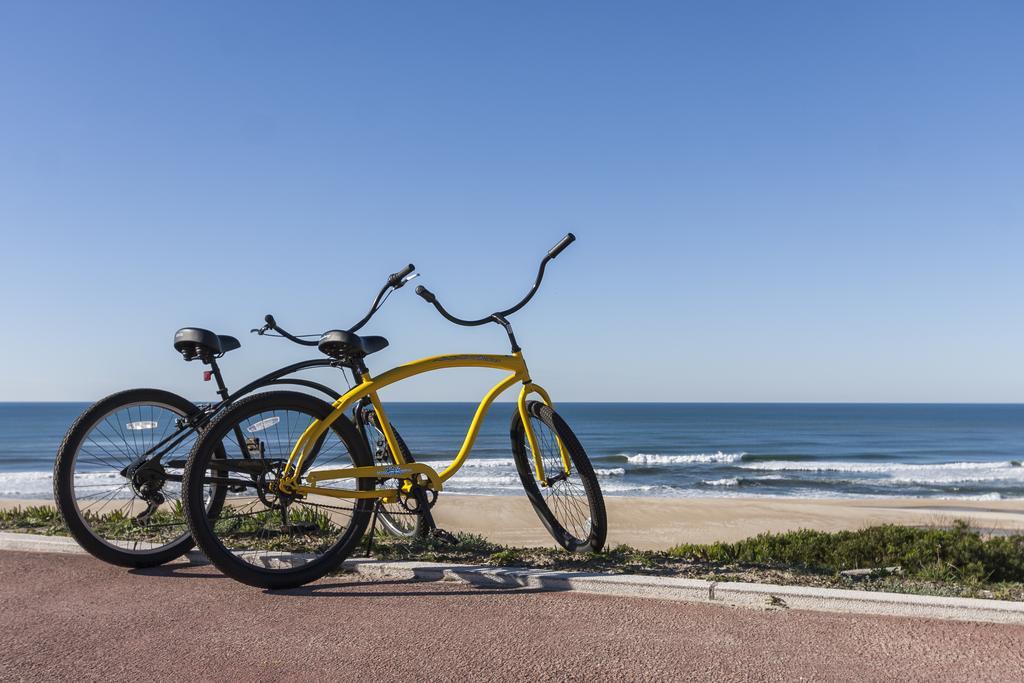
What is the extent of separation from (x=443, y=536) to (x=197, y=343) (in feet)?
6.21

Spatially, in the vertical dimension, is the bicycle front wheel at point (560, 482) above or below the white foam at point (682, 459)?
above

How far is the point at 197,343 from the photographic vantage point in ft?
15.9

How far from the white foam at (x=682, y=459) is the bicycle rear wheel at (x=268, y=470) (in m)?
34.5

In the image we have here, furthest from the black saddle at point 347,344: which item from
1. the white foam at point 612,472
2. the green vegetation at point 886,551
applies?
the white foam at point 612,472

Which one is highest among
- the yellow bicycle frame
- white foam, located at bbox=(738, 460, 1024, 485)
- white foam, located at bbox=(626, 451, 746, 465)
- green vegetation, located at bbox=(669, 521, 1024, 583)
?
the yellow bicycle frame

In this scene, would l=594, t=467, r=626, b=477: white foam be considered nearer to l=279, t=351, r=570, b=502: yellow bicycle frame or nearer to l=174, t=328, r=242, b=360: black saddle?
l=279, t=351, r=570, b=502: yellow bicycle frame

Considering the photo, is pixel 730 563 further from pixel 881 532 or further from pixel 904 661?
pixel 881 532

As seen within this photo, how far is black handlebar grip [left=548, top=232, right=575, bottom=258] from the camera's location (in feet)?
17.1

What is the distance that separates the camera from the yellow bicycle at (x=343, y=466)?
4.29 metres

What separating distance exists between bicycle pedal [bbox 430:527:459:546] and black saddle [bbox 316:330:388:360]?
3.75 ft

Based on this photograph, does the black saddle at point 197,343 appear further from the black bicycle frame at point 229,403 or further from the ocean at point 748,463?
the ocean at point 748,463

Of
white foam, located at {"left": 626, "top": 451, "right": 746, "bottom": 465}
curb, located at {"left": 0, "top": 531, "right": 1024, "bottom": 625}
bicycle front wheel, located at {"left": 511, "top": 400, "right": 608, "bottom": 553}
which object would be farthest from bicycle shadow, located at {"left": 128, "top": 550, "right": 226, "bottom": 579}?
white foam, located at {"left": 626, "top": 451, "right": 746, "bottom": 465}

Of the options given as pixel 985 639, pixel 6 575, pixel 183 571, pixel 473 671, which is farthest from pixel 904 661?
pixel 6 575

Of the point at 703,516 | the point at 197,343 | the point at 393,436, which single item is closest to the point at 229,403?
the point at 197,343
